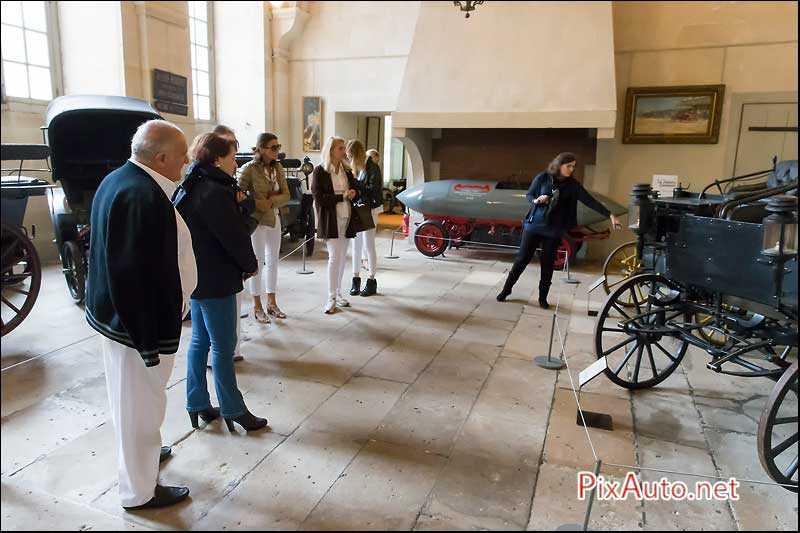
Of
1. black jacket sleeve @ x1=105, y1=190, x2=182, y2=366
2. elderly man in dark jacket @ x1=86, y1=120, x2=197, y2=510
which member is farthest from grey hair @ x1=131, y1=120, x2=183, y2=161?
black jacket sleeve @ x1=105, y1=190, x2=182, y2=366

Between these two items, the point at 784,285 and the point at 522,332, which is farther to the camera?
the point at 522,332

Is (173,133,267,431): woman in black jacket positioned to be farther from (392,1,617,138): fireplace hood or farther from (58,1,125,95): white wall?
(392,1,617,138): fireplace hood

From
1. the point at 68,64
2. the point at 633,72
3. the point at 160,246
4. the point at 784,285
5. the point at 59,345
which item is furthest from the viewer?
the point at 633,72

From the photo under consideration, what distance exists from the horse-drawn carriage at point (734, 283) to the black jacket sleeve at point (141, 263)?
228cm

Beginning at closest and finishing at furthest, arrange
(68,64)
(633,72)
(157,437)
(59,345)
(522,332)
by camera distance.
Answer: (157,437) → (59,345) → (522,332) → (68,64) → (633,72)

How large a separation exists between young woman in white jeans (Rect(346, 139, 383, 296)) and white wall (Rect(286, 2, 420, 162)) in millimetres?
4475

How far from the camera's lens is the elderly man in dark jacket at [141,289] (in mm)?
1819

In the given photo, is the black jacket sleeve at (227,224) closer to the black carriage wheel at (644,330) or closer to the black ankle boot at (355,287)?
the black carriage wheel at (644,330)

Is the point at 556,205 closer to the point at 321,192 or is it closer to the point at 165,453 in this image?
the point at 321,192

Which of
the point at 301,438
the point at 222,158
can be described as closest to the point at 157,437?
the point at 301,438

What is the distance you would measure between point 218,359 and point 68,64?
5000 mm

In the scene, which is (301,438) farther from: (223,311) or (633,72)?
(633,72)

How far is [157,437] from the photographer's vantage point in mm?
2092
